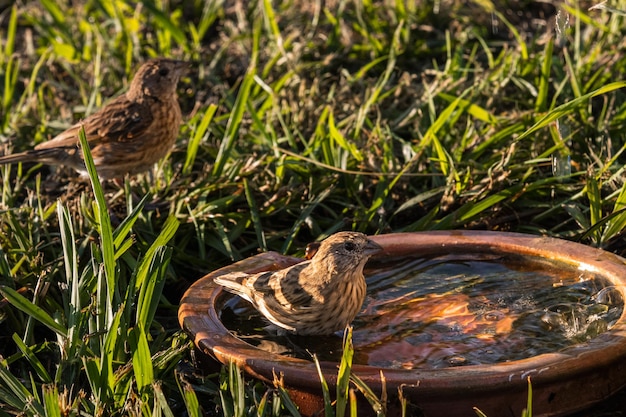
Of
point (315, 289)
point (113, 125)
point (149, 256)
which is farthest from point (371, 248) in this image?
point (113, 125)

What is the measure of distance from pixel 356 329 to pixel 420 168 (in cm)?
169

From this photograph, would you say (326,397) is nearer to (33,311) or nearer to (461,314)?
(461,314)

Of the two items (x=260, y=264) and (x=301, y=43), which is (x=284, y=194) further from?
(x=301, y=43)

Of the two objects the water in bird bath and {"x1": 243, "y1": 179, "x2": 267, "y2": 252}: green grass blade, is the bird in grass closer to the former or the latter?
the water in bird bath

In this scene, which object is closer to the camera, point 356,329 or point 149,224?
point 356,329

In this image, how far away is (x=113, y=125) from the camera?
592 centimetres

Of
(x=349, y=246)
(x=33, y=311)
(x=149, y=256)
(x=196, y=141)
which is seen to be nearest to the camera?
(x=33, y=311)

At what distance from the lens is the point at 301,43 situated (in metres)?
7.08

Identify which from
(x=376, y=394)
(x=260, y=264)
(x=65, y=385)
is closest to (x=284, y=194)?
(x=260, y=264)

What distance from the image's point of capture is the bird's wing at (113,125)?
583cm

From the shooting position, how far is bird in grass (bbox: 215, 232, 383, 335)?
3.89 metres

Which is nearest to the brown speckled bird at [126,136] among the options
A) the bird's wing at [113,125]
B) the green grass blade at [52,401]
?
the bird's wing at [113,125]

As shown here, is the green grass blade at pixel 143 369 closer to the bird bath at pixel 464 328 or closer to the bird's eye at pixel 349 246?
the bird bath at pixel 464 328

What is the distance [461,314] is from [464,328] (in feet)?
0.40
